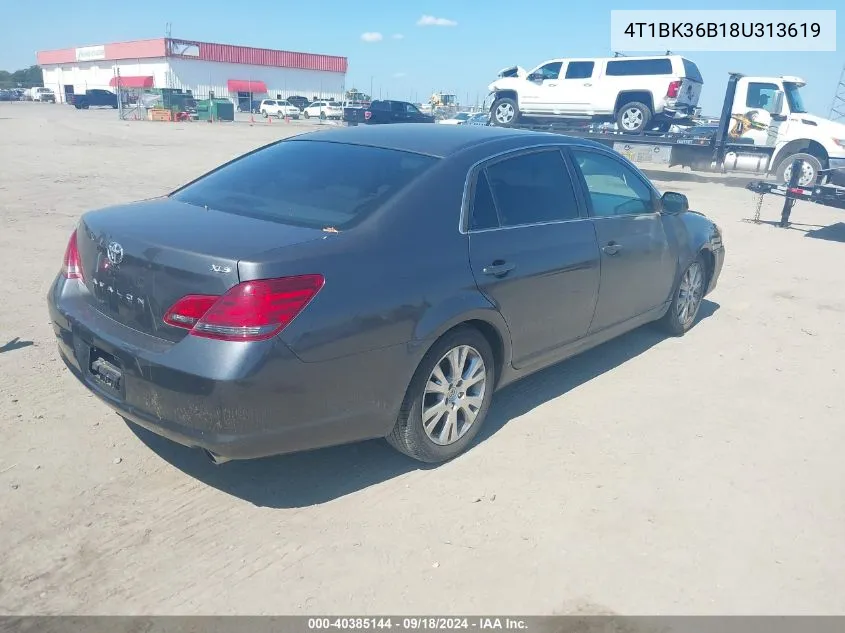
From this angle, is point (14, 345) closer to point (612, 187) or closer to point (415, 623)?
point (415, 623)

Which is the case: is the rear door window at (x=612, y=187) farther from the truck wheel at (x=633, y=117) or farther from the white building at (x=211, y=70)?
the white building at (x=211, y=70)

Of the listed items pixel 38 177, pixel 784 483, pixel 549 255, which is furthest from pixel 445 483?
pixel 38 177

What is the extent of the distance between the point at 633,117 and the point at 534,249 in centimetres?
1563

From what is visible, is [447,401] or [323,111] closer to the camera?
[447,401]

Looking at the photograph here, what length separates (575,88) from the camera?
59.7ft

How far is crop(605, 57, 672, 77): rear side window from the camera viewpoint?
55.7 ft

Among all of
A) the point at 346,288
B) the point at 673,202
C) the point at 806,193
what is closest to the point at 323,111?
the point at 806,193

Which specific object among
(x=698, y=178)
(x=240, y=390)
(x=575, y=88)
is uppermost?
(x=575, y=88)

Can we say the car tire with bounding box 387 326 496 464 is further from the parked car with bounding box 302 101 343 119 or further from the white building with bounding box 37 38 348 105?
the white building with bounding box 37 38 348 105

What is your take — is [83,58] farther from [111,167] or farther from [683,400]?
[683,400]

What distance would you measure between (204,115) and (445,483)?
162 ft

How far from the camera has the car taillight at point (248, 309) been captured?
2.70 meters

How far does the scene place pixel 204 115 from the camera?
47875 millimetres

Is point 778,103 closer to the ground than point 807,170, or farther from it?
farther from it
